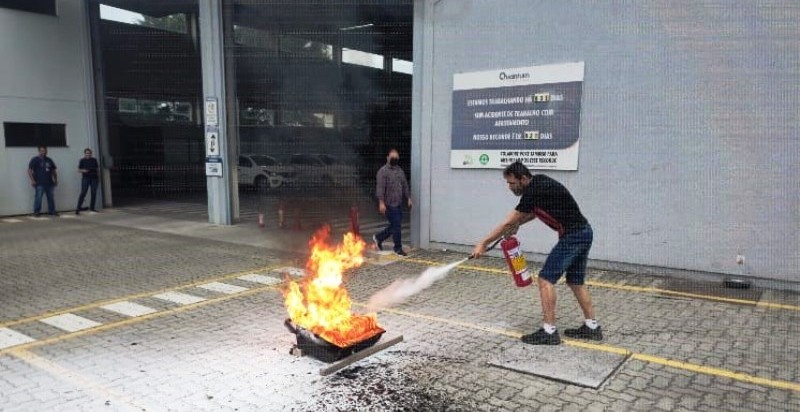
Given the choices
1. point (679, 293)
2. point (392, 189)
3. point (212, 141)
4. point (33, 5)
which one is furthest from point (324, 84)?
point (33, 5)

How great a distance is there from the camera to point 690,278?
21.5 ft

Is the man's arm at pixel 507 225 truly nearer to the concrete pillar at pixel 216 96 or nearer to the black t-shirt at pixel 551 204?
the black t-shirt at pixel 551 204

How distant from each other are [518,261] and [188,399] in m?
2.75

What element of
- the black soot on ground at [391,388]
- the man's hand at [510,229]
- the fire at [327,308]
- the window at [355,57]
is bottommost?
the black soot on ground at [391,388]

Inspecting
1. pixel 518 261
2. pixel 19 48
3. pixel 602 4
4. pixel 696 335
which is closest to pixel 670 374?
pixel 696 335

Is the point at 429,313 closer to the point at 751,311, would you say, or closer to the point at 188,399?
the point at 188,399

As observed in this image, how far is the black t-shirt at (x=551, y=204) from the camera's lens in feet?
14.5

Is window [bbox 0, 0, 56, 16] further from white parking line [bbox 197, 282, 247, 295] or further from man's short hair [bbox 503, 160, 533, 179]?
man's short hair [bbox 503, 160, 533, 179]

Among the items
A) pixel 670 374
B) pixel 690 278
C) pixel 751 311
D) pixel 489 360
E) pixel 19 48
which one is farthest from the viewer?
pixel 19 48

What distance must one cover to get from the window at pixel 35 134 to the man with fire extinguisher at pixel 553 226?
1289cm

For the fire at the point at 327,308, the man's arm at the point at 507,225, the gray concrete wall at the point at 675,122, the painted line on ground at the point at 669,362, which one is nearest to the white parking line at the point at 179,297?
the fire at the point at 327,308

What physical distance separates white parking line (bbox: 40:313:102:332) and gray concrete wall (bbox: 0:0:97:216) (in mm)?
9475

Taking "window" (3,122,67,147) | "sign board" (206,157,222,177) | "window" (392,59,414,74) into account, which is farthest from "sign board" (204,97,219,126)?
"window" (3,122,67,147)

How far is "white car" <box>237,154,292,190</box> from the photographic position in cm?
1351
